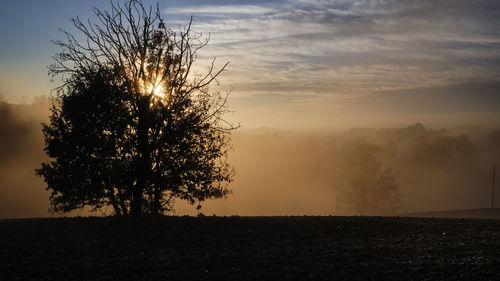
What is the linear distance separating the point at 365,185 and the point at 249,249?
278 feet

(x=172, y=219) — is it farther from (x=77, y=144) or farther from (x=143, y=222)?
(x=77, y=144)

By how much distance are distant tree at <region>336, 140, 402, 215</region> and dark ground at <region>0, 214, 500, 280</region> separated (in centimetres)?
7695

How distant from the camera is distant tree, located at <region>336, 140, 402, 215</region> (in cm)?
9562

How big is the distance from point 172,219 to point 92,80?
28.9 feet

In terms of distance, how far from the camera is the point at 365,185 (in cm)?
9569

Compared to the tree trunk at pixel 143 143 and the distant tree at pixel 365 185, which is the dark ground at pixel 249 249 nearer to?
the tree trunk at pixel 143 143

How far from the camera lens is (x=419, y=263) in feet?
41.9

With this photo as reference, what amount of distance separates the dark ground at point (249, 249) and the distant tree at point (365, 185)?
7695 cm

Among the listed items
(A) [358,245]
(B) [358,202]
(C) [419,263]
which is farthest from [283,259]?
(B) [358,202]

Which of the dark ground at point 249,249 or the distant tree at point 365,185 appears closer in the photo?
the dark ground at point 249,249

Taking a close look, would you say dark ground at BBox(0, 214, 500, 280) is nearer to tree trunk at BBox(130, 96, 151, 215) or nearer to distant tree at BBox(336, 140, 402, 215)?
tree trunk at BBox(130, 96, 151, 215)

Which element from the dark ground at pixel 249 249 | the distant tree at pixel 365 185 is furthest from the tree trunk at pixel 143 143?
Answer: the distant tree at pixel 365 185

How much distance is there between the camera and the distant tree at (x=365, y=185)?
9562 cm

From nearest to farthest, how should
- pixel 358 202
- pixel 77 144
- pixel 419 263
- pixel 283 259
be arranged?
pixel 419 263 < pixel 283 259 < pixel 77 144 < pixel 358 202
